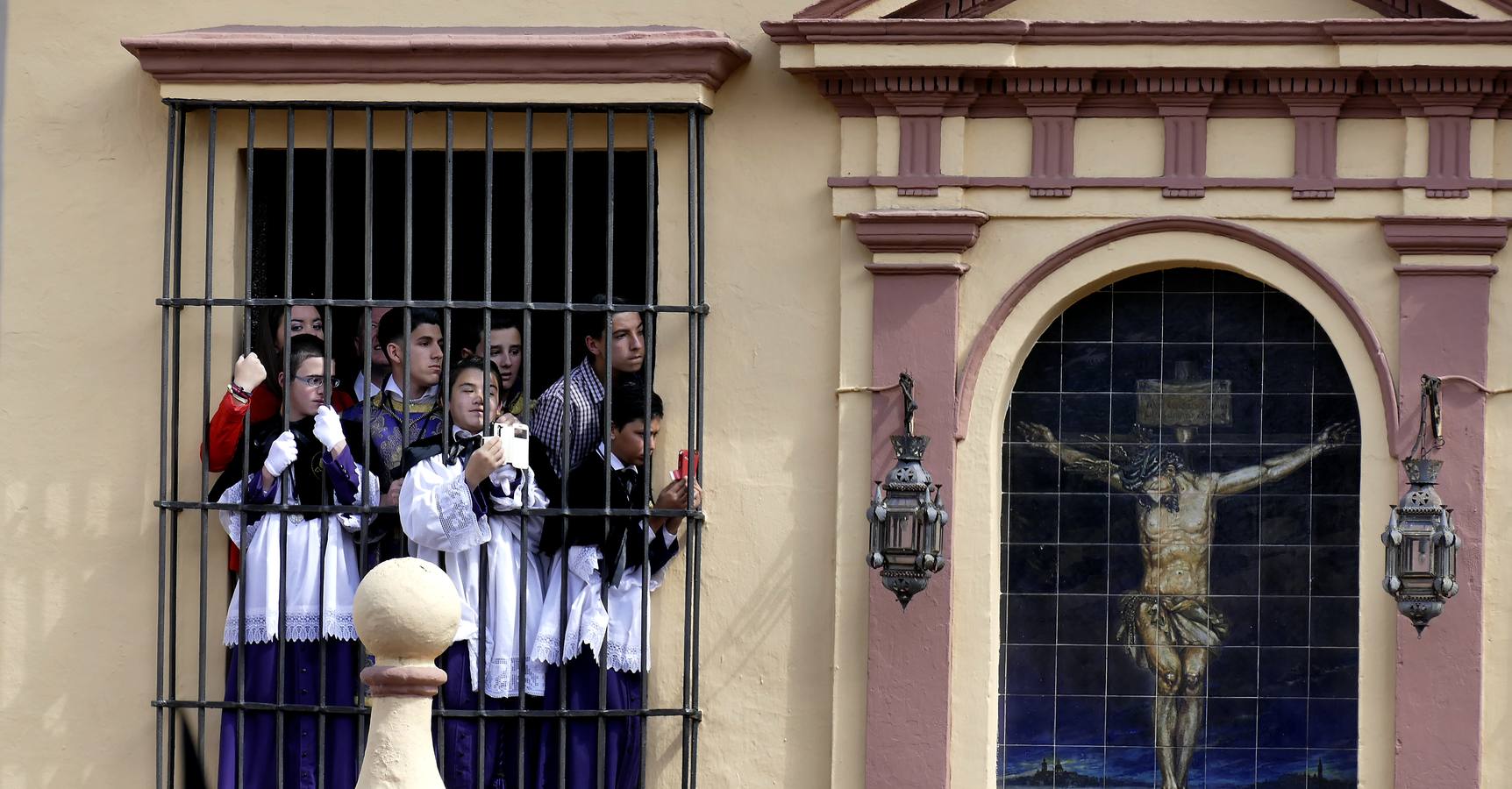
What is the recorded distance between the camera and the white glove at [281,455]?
9.04 meters

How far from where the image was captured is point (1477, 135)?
8.90m

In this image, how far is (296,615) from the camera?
358 inches

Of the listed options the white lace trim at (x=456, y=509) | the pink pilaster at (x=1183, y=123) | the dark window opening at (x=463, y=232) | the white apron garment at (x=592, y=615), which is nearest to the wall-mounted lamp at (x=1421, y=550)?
the pink pilaster at (x=1183, y=123)

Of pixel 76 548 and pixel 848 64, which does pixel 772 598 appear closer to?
pixel 848 64

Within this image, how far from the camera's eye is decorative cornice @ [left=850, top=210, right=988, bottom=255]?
8961 mm

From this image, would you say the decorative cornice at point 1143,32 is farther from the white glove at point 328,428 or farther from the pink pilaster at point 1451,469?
the white glove at point 328,428

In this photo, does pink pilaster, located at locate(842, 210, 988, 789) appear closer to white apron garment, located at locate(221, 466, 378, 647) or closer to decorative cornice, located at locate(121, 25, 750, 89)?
decorative cornice, located at locate(121, 25, 750, 89)

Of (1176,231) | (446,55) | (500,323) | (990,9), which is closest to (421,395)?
(500,323)

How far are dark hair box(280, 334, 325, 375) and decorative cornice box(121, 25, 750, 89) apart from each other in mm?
966

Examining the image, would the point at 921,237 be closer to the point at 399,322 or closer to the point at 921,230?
the point at 921,230

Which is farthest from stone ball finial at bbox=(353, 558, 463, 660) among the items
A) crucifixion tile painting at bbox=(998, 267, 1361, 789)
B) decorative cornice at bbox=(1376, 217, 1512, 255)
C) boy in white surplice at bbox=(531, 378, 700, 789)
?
decorative cornice at bbox=(1376, 217, 1512, 255)

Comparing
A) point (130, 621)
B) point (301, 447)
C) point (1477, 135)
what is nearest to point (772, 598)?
point (301, 447)

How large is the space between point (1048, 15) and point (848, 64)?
781mm

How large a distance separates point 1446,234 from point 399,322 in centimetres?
387
